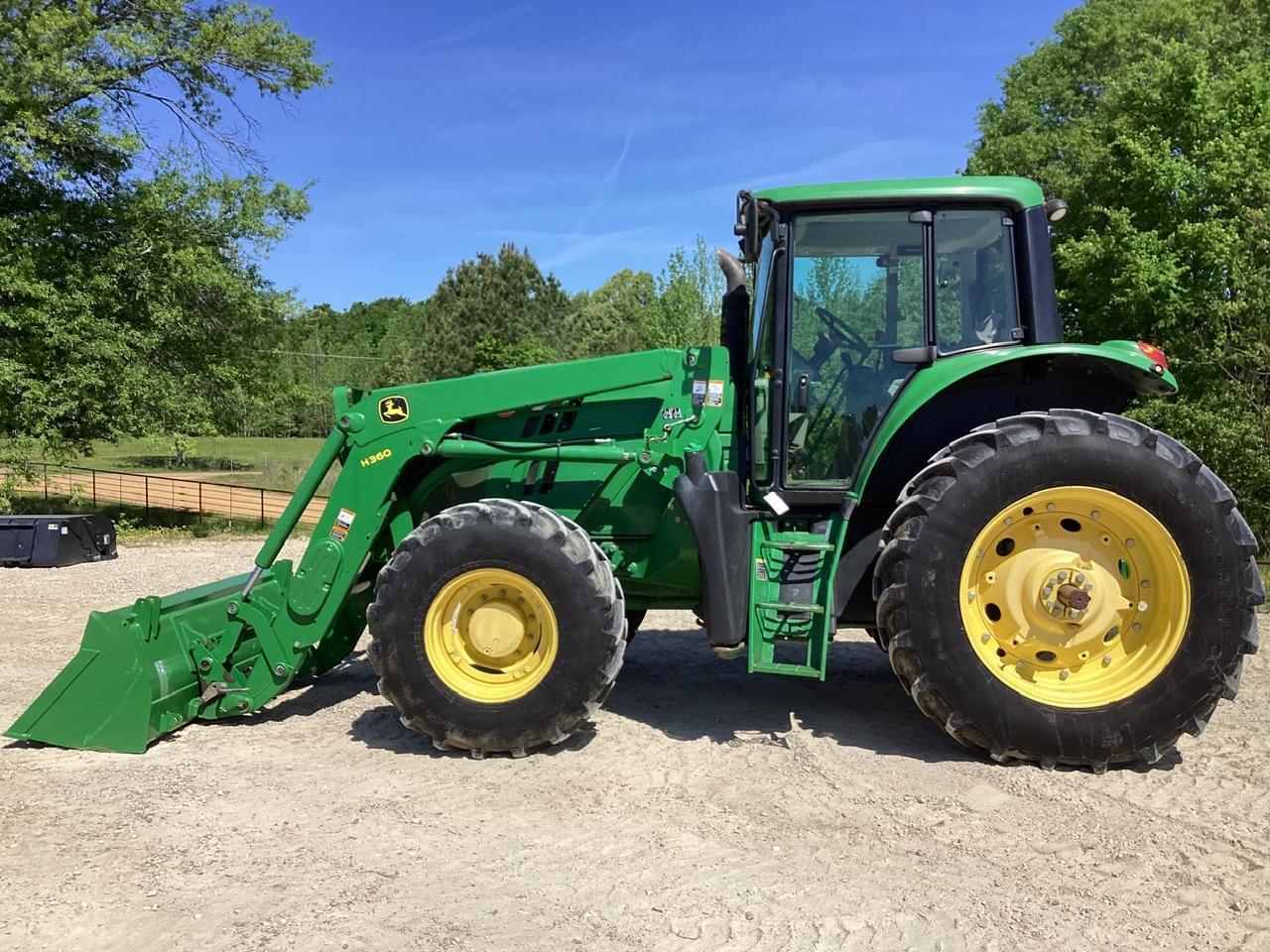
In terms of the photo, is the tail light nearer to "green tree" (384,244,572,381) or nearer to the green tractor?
the green tractor

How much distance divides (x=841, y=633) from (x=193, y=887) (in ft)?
17.5

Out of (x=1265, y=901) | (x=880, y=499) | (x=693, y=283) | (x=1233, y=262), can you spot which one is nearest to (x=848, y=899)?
(x=1265, y=901)

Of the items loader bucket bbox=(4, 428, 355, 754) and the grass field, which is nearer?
loader bucket bbox=(4, 428, 355, 754)

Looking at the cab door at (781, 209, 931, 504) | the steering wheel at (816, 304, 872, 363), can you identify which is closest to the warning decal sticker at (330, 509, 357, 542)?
the cab door at (781, 209, 931, 504)

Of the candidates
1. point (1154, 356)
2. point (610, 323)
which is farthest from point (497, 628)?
point (610, 323)

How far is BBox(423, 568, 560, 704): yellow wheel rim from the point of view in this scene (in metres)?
4.62

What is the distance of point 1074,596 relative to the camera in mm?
4312

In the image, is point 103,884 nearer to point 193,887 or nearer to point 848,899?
point 193,887

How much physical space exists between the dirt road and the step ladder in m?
0.55

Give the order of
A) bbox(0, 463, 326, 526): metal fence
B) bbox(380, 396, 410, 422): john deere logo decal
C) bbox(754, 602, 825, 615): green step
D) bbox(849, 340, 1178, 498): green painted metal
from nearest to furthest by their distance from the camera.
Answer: bbox(849, 340, 1178, 498): green painted metal → bbox(754, 602, 825, 615): green step → bbox(380, 396, 410, 422): john deere logo decal → bbox(0, 463, 326, 526): metal fence

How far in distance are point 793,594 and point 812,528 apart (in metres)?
0.41

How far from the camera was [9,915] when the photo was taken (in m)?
3.07

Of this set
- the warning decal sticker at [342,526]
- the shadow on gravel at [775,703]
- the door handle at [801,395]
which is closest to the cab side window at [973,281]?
the door handle at [801,395]

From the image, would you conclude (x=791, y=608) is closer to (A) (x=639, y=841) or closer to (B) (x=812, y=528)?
(B) (x=812, y=528)
